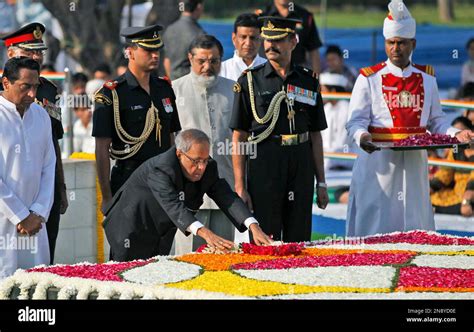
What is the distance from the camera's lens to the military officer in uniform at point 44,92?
9.77 metres

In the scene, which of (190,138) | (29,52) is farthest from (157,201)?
(29,52)

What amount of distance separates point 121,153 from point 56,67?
31.0ft

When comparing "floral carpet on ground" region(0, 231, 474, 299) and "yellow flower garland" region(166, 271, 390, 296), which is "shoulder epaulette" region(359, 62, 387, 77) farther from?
"yellow flower garland" region(166, 271, 390, 296)

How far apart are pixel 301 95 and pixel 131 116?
1.20m

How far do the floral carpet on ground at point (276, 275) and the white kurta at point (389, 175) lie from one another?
1.62m

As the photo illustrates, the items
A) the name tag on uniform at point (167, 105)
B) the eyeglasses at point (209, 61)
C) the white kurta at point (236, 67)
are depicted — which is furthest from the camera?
the white kurta at point (236, 67)

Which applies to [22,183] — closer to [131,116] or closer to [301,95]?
[131,116]

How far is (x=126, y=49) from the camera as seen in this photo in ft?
34.1

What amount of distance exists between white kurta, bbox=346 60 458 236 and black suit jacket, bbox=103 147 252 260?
5.88 ft

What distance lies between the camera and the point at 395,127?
10.4 m

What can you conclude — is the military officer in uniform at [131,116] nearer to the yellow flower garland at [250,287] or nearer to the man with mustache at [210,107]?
the man with mustache at [210,107]

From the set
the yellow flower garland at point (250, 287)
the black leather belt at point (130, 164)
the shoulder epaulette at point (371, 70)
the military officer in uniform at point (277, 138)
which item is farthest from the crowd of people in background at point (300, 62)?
the yellow flower garland at point (250, 287)
